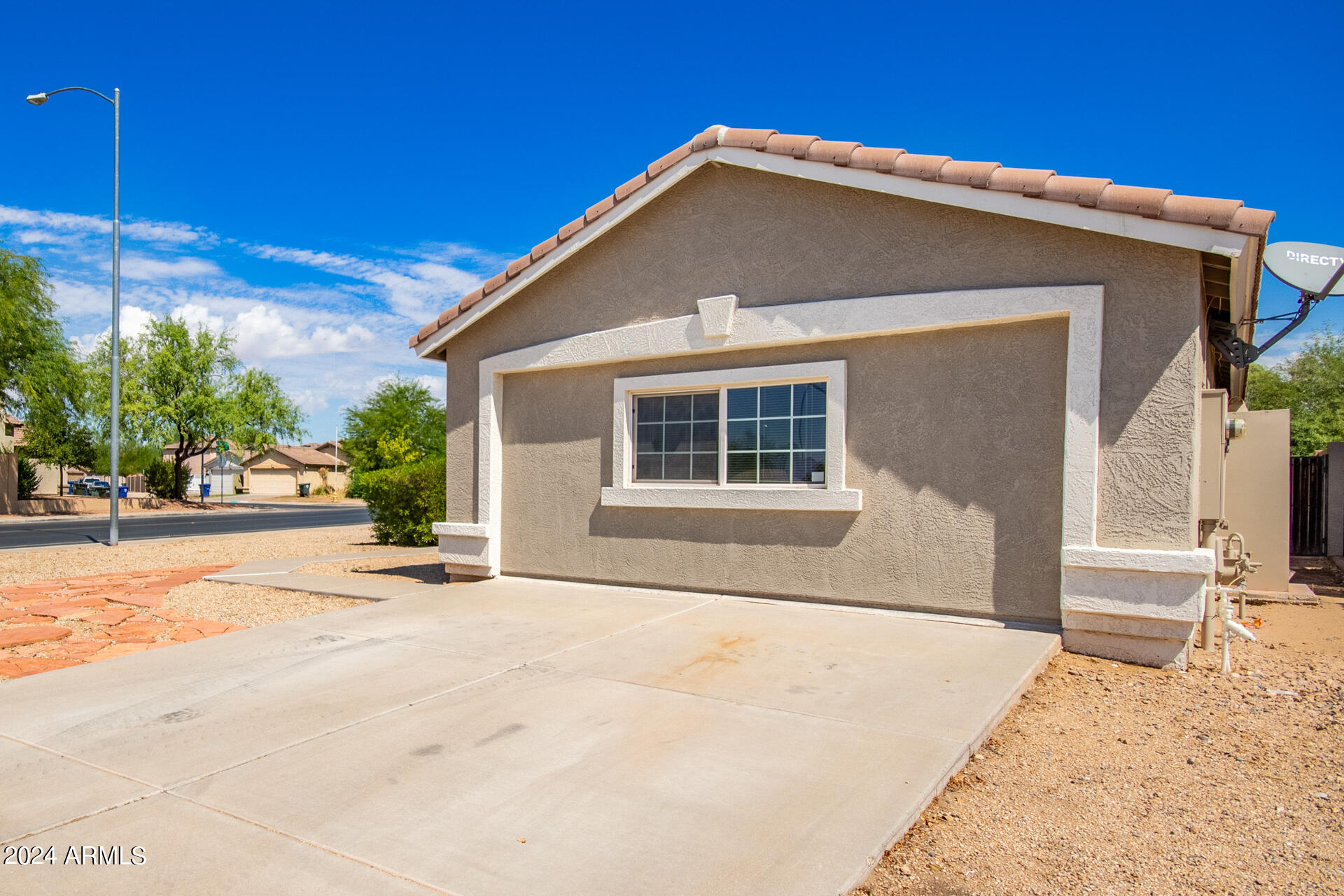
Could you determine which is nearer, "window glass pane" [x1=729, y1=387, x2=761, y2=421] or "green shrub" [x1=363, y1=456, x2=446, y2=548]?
"window glass pane" [x1=729, y1=387, x2=761, y2=421]

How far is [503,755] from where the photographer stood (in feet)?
13.6

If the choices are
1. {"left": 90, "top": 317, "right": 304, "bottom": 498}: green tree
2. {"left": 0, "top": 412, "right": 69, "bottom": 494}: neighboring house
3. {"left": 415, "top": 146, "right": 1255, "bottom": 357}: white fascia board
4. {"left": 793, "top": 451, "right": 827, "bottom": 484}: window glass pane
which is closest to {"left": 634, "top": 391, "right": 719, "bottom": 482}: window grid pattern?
{"left": 793, "top": 451, "right": 827, "bottom": 484}: window glass pane

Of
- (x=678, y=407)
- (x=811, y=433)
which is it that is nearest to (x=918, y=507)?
(x=811, y=433)

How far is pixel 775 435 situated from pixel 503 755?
4.43m

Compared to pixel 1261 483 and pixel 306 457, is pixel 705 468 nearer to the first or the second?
pixel 1261 483

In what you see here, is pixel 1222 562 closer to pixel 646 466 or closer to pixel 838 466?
pixel 838 466

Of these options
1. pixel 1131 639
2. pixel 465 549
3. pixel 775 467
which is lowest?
pixel 1131 639

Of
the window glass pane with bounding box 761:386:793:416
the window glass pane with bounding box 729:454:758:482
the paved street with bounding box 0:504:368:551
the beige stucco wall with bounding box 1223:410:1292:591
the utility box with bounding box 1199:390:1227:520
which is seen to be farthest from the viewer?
the paved street with bounding box 0:504:368:551

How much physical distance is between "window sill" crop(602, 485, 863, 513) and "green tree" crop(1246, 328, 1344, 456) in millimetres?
22215

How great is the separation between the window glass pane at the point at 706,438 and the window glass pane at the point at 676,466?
16 cm

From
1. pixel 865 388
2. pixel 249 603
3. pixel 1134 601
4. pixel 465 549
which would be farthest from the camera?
pixel 465 549

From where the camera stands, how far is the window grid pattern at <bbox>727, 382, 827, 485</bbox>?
7.55 meters

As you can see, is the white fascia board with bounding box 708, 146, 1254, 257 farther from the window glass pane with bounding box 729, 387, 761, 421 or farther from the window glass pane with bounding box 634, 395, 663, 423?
the window glass pane with bounding box 634, 395, 663, 423

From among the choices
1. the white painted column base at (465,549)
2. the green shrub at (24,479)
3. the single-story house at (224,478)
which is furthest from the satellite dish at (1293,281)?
the single-story house at (224,478)
